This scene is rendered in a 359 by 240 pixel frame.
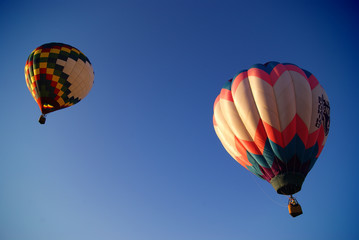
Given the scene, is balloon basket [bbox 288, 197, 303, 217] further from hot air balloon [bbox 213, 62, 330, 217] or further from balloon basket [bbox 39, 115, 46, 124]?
balloon basket [bbox 39, 115, 46, 124]

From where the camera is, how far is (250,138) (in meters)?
6.43

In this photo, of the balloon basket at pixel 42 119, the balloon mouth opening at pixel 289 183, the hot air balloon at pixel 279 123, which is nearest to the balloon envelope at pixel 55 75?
the balloon basket at pixel 42 119

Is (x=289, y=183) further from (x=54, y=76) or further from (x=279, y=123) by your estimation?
(x=54, y=76)

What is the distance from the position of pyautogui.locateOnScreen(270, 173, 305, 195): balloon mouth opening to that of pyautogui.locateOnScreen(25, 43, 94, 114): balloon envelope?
967cm

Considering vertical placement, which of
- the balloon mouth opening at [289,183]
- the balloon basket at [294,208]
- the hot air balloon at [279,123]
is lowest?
the balloon basket at [294,208]

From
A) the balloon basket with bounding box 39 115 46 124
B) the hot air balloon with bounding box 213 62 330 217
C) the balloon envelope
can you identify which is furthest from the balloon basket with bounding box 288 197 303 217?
the balloon envelope

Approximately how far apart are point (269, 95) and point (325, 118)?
83.7 inches

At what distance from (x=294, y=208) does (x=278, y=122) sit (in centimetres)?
245

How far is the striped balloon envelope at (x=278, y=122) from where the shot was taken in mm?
5988

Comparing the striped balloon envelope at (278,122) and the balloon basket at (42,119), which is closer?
the striped balloon envelope at (278,122)

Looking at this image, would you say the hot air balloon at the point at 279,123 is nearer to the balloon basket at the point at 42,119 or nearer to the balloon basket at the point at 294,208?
the balloon basket at the point at 294,208

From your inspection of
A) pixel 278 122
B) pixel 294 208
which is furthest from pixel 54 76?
pixel 294 208

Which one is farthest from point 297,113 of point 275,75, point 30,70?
point 30,70

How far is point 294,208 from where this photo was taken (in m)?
5.58
